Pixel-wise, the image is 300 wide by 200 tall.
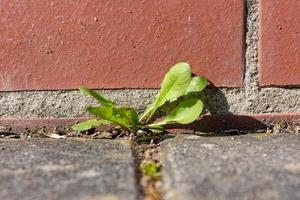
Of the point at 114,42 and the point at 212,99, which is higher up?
the point at 114,42

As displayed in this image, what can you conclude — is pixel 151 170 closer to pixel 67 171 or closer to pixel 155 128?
Result: pixel 67 171

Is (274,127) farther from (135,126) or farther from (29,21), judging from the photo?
(29,21)

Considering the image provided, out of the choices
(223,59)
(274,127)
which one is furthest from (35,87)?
(274,127)

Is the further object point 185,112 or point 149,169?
point 185,112

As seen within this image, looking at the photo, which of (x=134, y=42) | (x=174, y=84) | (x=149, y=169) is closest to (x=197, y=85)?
(x=174, y=84)

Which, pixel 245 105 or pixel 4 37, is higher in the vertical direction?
pixel 4 37

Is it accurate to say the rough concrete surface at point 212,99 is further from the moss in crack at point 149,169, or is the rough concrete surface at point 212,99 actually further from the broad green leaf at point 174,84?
the moss in crack at point 149,169
